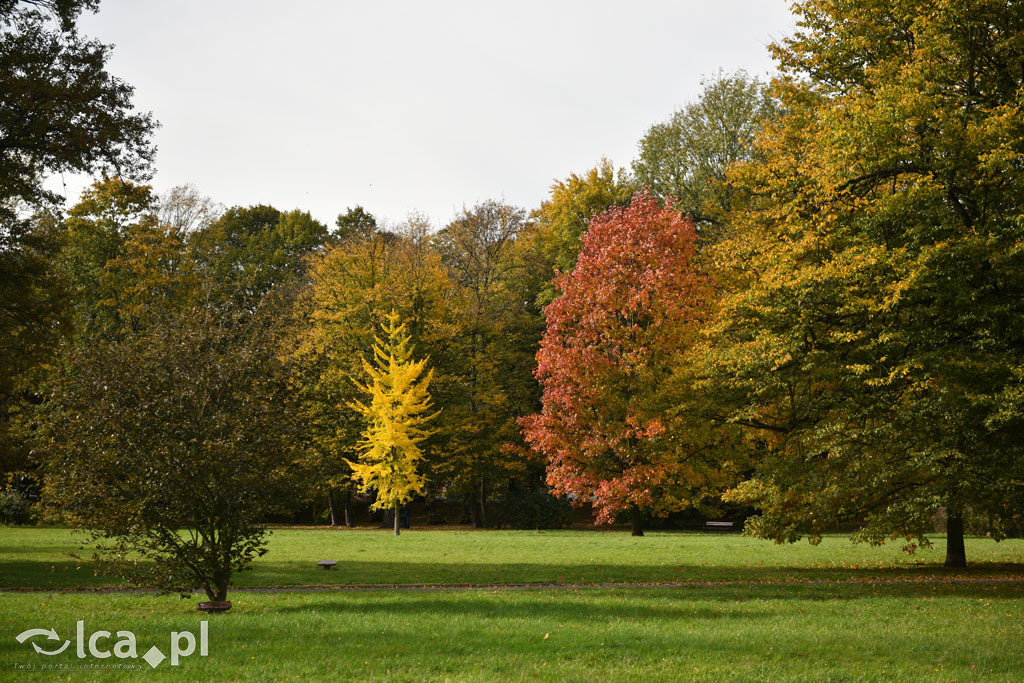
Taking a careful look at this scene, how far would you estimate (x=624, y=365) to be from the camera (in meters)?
30.0

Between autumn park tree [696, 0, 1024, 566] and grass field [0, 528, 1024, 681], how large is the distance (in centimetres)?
210

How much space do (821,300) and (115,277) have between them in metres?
34.5

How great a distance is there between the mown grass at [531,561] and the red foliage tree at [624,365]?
2313 mm

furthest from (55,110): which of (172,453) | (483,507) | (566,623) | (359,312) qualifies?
(483,507)

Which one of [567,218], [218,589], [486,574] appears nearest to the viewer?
[218,589]

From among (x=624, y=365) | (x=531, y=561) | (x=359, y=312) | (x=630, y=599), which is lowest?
(x=531, y=561)

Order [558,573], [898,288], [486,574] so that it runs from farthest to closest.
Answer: [558,573], [486,574], [898,288]

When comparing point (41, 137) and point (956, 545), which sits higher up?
point (41, 137)

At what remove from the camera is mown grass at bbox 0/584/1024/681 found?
9.27 meters

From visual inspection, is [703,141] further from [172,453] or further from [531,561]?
[172,453]

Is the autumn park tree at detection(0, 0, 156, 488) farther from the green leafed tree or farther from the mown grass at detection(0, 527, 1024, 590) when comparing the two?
the green leafed tree

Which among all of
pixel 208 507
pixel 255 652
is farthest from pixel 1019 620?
pixel 208 507

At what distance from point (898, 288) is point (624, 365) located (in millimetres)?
15176

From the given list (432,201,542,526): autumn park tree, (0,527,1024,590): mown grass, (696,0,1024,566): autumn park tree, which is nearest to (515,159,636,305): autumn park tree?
(432,201,542,526): autumn park tree
